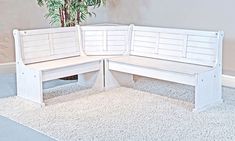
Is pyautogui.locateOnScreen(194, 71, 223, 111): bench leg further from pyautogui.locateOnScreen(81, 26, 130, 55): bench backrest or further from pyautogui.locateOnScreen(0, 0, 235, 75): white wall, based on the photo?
pyautogui.locateOnScreen(81, 26, 130, 55): bench backrest

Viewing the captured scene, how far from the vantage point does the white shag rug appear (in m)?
2.90

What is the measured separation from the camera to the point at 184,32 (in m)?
3.84

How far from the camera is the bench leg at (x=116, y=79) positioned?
4.25 meters

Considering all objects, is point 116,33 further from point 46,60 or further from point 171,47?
point 46,60

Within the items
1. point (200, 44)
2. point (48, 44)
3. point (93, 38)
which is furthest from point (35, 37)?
point (200, 44)

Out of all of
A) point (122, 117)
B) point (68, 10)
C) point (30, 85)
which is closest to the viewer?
point (122, 117)

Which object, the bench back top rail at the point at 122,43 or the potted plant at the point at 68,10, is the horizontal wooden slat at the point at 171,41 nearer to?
the bench back top rail at the point at 122,43

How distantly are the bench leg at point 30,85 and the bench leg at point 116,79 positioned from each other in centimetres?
93

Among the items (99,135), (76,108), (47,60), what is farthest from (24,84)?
(99,135)

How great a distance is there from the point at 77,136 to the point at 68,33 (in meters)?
1.68

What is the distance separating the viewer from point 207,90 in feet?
11.5

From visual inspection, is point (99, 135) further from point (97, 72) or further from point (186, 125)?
point (97, 72)

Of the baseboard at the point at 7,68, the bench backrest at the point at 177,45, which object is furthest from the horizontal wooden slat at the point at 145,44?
the baseboard at the point at 7,68

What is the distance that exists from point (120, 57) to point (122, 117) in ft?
3.67
